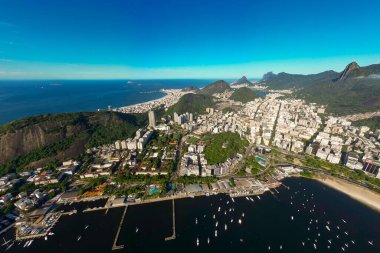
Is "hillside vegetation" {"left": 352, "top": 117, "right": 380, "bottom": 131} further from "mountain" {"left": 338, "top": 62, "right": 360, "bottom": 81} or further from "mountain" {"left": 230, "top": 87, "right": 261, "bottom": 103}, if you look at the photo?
"mountain" {"left": 338, "top": 62, "right": 360, "bottom": 81}

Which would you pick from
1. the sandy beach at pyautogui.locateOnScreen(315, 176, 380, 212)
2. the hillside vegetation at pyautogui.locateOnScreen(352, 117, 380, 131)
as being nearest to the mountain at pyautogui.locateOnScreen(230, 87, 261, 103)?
the hillside vegetation at pyautogui.locateOnScreen(352, 117, 380, 131)

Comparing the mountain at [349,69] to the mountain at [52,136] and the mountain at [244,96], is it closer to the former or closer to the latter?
the mountain at [244,96]

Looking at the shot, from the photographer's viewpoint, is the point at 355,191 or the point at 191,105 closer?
the point at 355,191

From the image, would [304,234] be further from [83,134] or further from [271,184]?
[83,134]

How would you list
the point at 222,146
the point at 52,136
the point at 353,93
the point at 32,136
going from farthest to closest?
the point at 353,93, the point at 222,146, the point at 52,136, the point at 32,136

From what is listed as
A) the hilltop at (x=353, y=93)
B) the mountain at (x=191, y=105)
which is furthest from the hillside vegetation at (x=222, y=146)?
the hilltop at (x=353, y=93)

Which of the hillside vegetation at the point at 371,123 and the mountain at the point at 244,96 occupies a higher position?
the mountain at the point at 244,96

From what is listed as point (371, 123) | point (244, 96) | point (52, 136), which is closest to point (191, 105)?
point (244, 96)

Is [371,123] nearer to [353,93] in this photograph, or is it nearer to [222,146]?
[353,93]
